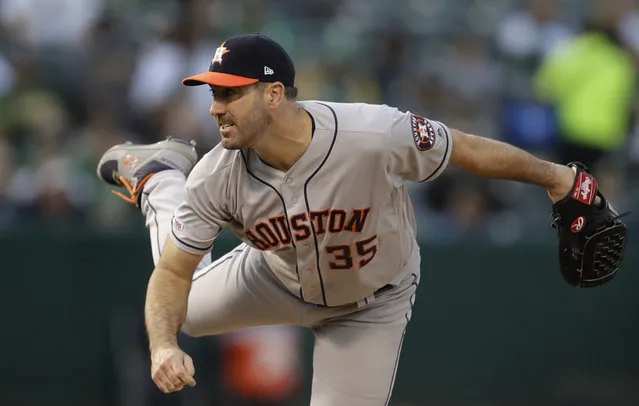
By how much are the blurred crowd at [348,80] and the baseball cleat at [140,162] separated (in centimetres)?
335

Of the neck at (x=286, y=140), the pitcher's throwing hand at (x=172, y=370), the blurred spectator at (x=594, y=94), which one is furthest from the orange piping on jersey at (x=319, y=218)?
the blurred spectator at (x=594, y=94)

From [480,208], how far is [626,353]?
1710 mm

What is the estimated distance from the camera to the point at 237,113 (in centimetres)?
474

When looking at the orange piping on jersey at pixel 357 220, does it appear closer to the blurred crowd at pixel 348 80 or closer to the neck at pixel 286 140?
the neck at pixel 286 140

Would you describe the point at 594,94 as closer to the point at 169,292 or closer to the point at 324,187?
the point at 324,187

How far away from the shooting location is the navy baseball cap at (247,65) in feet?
15.4

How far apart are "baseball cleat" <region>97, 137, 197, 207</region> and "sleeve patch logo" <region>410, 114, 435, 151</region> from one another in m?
1.46

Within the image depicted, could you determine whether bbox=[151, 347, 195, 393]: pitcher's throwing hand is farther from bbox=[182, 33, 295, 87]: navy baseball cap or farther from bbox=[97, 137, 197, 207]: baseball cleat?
bbox=[97, 137, 197, 207]: baseball cleat

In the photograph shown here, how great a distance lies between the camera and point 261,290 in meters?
5.55

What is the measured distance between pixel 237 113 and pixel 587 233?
1.78m

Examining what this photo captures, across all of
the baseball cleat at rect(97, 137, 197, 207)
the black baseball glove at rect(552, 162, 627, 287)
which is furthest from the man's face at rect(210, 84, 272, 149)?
the black baseball glove at rect(552, 162, 627, 287)

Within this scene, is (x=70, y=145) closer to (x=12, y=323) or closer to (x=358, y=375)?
(x=12, y=323)

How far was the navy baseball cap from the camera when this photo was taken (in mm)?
4680

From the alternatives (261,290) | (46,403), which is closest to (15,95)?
(46,403)
